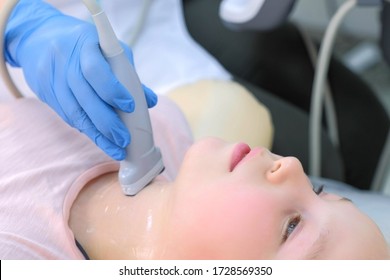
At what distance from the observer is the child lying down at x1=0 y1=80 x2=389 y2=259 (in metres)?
0.81

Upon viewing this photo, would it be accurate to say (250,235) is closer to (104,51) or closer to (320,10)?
(104,51)

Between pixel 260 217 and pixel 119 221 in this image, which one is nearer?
pixel 260 217

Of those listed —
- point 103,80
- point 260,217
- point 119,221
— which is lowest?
point 119,221

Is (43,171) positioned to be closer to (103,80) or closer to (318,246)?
(103,80)

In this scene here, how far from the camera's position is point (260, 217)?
31.8 inches

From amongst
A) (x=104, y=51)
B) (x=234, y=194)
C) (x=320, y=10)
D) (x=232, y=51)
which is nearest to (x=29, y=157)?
(x=104, y=51)

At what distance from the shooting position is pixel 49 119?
3.44 feet

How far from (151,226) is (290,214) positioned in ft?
0.72

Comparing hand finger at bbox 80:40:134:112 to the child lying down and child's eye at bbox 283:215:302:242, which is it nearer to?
the child lying down

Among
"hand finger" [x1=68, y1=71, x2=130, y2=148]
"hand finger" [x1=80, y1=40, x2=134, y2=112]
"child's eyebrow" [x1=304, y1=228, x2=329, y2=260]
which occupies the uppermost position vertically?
"hand finger" [x1=80, y1=40, x2=134, y2=112]

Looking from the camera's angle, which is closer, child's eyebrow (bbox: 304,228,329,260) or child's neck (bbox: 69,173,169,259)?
child's eyebrow (bbox: 304,228,329,260)

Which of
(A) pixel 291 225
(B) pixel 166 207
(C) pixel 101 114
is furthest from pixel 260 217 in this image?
(C) pixel 101 114

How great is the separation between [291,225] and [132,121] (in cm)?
29

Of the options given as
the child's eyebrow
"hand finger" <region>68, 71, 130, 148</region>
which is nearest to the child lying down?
the child's eyebrow
